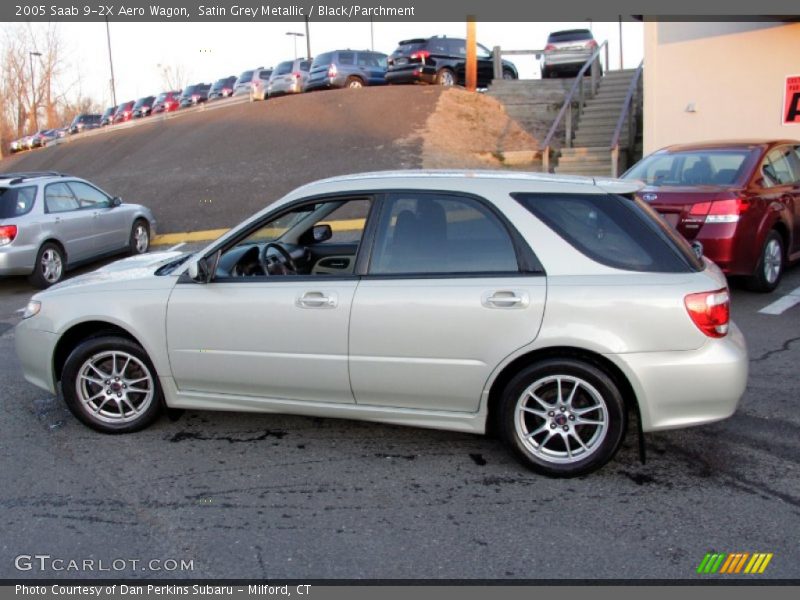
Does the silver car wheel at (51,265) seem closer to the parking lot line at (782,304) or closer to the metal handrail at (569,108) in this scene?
the parking lot line at (782,304)

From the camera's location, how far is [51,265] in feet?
35.3

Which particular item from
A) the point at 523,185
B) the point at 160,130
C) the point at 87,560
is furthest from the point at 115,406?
the point at 160,130

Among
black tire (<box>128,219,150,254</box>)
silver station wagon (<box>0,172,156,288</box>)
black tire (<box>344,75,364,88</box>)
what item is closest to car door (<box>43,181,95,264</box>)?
silver station wagon (<box>0,172,156,288</box>)

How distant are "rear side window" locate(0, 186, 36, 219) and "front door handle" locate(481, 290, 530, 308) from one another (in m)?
8.30

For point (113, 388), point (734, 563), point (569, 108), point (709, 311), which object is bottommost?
point (734, 563)

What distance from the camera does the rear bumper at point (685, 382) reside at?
4039mm

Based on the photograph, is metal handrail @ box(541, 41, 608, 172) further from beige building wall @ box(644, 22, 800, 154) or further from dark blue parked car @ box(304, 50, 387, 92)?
dark blue parked car @ box(304, 50, 387, 92)

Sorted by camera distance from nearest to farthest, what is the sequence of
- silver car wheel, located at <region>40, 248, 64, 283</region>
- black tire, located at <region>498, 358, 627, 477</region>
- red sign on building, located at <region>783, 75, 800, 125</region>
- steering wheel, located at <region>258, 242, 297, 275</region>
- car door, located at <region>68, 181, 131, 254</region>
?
1. black tire, located at <region>498, 358, 627, 477</region>
2. steering wheel, located at <region>258, 242, 297, 275</region>
3. silver car wheel, located at <region>40, 248, 64, 283</region>
4. car door, located at <region>68, 181, 131, 254</region>
5. red sign on building, located at <region>783, 75, 800, 125</region>

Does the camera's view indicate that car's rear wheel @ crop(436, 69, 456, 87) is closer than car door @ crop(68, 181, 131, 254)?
No

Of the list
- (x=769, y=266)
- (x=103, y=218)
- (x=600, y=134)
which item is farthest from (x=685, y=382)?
(x=600, y=134)

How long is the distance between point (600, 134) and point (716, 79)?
473cm

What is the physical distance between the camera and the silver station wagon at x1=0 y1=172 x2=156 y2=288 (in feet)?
33.6

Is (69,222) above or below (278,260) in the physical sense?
below

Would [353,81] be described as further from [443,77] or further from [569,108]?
[569,108]
